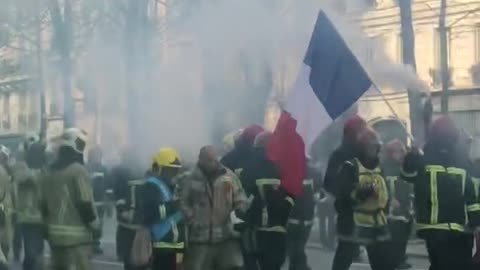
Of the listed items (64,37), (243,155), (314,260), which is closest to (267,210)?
(243,155)

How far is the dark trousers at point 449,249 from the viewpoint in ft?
26.5

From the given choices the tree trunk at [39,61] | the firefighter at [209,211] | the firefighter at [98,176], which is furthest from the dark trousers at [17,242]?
the firefighter at [209,211]

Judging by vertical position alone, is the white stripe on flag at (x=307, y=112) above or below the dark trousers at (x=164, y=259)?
above

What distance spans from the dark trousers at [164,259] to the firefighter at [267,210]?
0.97 metres

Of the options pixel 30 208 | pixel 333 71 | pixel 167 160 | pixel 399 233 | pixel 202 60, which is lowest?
pixel 399 233

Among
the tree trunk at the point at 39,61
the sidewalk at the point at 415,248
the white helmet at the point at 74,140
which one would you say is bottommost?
the sidewalk at the point at 415,248

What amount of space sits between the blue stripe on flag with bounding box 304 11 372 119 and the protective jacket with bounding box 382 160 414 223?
161 cm

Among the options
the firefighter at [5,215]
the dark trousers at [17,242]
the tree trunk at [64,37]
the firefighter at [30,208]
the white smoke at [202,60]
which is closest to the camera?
the firefighter at [5,215]

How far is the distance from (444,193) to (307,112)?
6.23 feet

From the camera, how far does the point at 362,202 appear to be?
8898 mm

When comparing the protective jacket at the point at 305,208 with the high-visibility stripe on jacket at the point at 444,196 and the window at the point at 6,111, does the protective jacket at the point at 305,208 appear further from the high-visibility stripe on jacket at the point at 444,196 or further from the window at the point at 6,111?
the window at the point at 6,111

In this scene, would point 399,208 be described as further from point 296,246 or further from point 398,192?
point 296,246

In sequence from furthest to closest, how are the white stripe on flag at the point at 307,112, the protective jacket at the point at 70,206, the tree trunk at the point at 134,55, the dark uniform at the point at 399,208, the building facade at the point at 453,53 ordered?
the building facade at the point at 453,53
the tree trunk at the point at 134,55
the dark uniform at the point at 399,208
the white stripe on flag at the point at 307,112
the protective jacket at the point at 70,206

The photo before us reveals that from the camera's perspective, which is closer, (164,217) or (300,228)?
(164,217)
